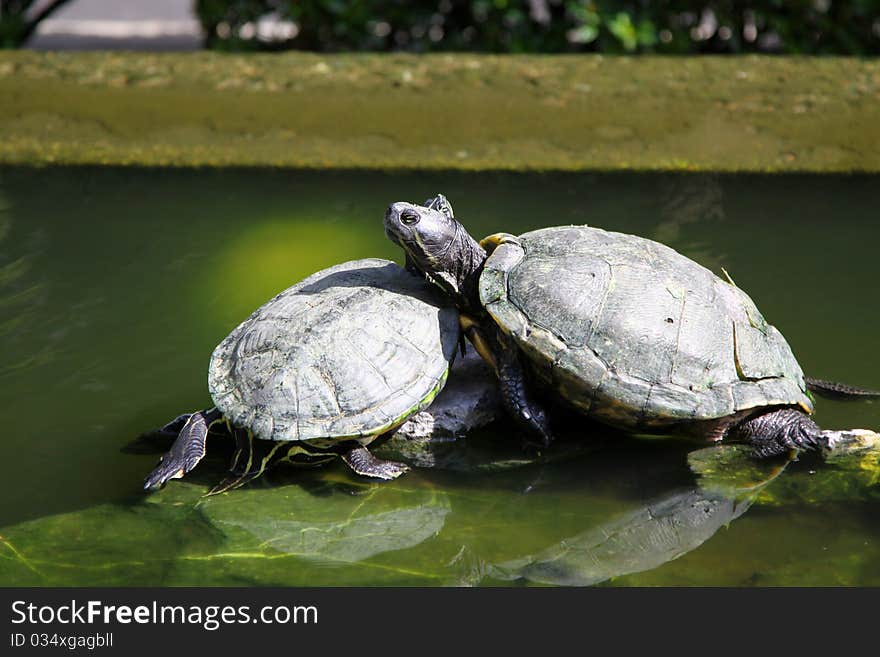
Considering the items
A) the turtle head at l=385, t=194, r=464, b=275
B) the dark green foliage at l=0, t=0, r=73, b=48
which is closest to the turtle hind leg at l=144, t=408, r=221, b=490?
the turtle head at l=385, t=194, r=464, b=275

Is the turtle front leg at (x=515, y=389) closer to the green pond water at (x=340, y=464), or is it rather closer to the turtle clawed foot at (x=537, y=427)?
the turtle clawed foot at (x=537, y=427)

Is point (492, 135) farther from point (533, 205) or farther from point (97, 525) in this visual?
point (97, 525)

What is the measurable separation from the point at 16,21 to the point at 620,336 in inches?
281

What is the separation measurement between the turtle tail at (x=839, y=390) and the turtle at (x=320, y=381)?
5.15 ft

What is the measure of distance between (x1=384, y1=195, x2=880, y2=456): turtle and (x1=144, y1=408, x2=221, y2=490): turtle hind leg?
106cm

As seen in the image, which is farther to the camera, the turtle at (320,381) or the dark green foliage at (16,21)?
the dark green foliage at (16,21)

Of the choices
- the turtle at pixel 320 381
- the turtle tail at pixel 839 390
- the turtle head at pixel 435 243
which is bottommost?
the turtle tail at pixel 839 390

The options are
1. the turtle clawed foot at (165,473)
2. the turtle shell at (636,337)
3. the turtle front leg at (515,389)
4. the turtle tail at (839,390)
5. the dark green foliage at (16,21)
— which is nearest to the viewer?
the turtle clawed foot at (165,473)

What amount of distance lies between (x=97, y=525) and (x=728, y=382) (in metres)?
2.35

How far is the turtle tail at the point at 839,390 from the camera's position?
4.28 meters

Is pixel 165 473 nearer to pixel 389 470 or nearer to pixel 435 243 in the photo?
Answer: pixel 389 470

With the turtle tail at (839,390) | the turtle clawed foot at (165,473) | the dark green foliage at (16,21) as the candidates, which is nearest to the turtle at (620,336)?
the turtle tail at (839,390)

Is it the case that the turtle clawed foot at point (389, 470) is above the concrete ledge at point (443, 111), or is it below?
below

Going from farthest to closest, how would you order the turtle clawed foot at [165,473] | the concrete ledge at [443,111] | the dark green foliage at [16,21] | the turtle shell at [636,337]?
the dark green foliage at [16,21] → the concrete ledge at [443,111] → the turtle shell at [636,337] → the turtle clawed foot at [165,473]
